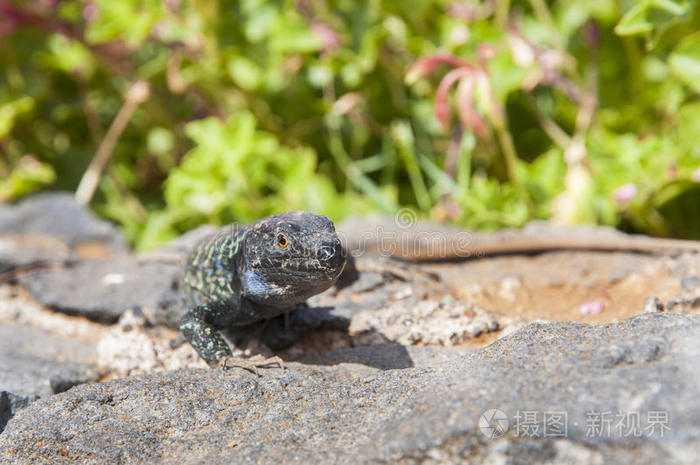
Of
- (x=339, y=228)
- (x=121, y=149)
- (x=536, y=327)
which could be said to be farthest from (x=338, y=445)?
(x=121, y=149)

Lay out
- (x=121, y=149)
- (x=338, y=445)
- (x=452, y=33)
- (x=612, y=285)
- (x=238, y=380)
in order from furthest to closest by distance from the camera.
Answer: (x=121, y=149), (x=452, y=33), (x=612, y=285), (x=238, y=380), (x=338, y=445)

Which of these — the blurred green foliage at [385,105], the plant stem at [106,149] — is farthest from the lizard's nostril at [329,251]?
the plant stem at [106,149]

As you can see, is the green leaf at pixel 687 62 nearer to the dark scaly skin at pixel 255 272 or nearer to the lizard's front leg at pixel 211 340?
the dark scaly skin at pixel 255 272

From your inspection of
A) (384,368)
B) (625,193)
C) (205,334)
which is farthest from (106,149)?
(625,193)

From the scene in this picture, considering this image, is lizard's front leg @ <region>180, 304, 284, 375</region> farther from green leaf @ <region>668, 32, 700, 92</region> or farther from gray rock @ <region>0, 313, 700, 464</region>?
green leaf @ <region>668, 32, 700, 92</region>

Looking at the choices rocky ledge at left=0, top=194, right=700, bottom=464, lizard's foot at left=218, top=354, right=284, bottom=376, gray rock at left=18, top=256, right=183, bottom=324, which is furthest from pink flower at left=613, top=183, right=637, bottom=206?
gray rock at left=18, top=256, right=183, bottom=324

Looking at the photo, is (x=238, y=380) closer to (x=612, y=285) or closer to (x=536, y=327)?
(x=536, y=327)
